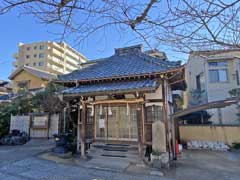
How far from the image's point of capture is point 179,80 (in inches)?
352

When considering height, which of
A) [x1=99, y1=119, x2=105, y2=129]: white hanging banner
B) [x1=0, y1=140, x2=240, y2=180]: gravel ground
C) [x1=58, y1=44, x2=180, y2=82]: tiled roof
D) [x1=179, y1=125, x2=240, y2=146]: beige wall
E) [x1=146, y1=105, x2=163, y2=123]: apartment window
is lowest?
[x1=0, y1=140, x2=240, y2=180]: gravel ground

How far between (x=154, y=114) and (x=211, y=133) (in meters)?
6.42

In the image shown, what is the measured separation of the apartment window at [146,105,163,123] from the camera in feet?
25.5

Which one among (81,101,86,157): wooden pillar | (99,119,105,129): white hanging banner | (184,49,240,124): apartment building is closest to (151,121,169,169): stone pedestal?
(99,119,105,129): white hanging banner

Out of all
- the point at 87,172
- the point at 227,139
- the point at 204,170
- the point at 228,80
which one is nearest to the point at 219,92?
the point at 228,80

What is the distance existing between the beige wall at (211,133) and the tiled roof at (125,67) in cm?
616

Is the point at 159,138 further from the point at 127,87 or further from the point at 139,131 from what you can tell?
the point at 127,87

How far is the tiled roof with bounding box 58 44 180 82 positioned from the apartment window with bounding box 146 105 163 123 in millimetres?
1597

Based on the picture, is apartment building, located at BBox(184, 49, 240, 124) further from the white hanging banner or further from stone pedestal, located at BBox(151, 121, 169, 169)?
the white hanging banner

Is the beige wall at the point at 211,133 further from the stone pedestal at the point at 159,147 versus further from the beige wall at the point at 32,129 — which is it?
the beige wall at the point at 32,129

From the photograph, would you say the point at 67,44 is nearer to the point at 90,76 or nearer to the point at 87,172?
the point at 87,172

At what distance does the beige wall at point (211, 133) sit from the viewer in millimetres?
11406

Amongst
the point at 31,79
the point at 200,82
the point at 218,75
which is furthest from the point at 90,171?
the point at 31,79

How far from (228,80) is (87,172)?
1460cm
